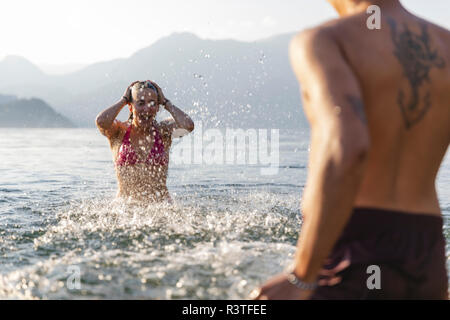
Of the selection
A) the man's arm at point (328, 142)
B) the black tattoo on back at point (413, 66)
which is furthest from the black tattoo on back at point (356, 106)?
the black tattoo on back at point (413, 66)

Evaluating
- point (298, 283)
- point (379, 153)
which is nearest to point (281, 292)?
point (298, 283)

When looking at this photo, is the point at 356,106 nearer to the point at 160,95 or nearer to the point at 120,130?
the point at 160,95

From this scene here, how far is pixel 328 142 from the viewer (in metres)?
1.58

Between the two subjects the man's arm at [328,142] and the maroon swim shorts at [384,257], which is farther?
the maroon swim shorts at [384,257]

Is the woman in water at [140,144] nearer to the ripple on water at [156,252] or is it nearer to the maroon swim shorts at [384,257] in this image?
the ripple on water at [156,252]

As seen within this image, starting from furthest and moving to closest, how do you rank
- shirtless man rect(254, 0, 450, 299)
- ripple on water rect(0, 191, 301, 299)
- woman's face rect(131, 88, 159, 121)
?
1. woman's face rect(131, 88, 159, 121)
2. ripple on water rect(0, 191, 301, 299)
3. shirtless man rect(254, 0, 450, 299)

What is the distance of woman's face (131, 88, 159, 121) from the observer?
21.4ft

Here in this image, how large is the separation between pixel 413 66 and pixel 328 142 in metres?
0.61

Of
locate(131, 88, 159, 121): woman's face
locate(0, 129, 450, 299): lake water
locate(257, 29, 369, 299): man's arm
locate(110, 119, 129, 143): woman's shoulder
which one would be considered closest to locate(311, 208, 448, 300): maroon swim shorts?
locate(257, 29, 369, 299): man's arm

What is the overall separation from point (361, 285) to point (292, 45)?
3.48 ft

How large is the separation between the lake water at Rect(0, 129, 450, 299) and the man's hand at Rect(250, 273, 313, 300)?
1.17m

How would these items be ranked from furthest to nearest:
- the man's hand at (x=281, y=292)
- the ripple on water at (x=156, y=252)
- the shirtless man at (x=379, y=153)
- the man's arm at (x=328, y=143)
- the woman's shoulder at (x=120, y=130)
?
the woman's shoulder at (x=120, y=130) < the ripple on water at (x=156, y=252) < the man's hand at (x=281, y=292) < the shirtless man at (x=379, y=153) < the man's arm at (x=328, y=143)

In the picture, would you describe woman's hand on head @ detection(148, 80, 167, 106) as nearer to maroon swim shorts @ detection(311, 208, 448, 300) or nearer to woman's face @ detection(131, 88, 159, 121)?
woman's face @ detection(131, 88, 159, 121)

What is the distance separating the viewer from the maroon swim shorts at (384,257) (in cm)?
187
